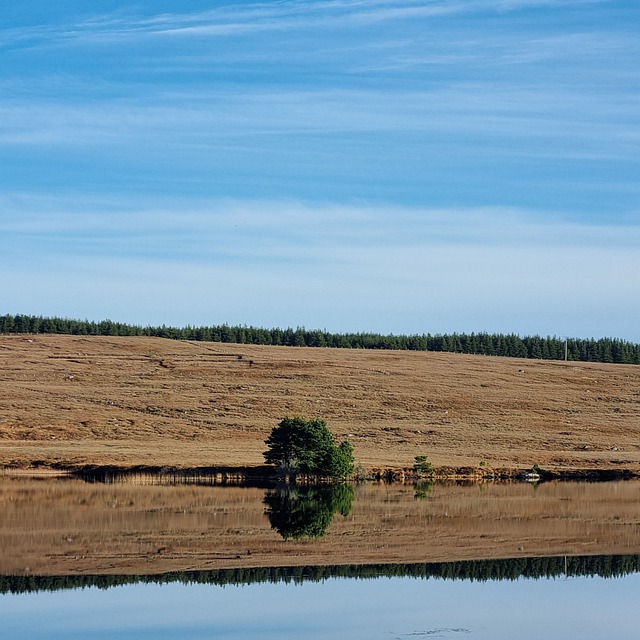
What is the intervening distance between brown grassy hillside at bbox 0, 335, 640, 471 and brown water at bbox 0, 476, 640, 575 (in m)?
12.8

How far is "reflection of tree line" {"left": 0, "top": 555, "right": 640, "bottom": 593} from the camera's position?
→ 26.0 meters

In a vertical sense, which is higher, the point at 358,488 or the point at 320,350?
the point at 320,350

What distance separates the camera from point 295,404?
8200 cm

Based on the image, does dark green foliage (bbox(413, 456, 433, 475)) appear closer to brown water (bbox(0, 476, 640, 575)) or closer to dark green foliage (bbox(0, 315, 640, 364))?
brown water (bbox(0, 476, 640, 575))

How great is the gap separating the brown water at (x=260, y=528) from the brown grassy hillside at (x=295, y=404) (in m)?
→ 12.8

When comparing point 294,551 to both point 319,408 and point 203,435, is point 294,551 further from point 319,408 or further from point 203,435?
point 319,408

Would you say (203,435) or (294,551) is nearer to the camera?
(294,551)

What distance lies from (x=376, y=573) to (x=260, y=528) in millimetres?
8145

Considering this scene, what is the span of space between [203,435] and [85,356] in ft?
95.7

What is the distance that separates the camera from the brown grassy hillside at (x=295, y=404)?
66.1 metres

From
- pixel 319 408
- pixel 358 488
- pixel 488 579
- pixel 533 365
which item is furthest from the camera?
pixel 533 365

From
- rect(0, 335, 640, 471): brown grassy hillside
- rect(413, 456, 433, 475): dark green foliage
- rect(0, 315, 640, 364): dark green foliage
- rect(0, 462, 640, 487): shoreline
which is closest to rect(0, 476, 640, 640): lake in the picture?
rect(0, 462, 640, 487): shoreline

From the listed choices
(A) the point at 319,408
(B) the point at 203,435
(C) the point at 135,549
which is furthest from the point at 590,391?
(C) the point at 135,549

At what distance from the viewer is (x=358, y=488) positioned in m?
52.2
